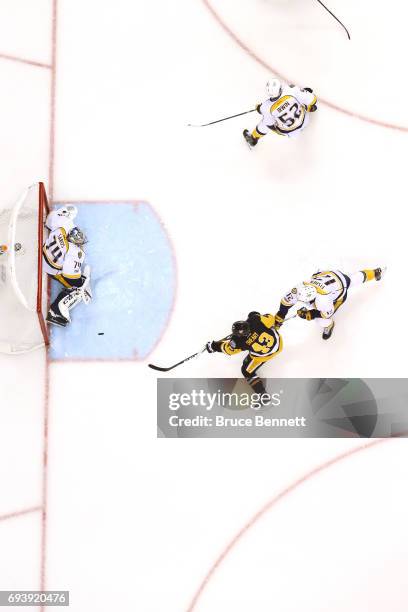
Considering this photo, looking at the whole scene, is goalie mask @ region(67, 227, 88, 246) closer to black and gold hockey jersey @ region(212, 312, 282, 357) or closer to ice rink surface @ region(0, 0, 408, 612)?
ice rink surface @ region(0, 0, 408, 612)

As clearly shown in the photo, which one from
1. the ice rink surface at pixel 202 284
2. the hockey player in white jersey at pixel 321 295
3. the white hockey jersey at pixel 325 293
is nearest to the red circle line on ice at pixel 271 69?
the ice rink surface at pixel 202 284

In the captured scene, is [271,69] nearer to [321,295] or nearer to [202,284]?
[202,284]

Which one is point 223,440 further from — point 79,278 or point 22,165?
point 22,165

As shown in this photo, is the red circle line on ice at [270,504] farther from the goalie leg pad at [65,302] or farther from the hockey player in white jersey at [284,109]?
the hockey player in white jersey at [284,109]

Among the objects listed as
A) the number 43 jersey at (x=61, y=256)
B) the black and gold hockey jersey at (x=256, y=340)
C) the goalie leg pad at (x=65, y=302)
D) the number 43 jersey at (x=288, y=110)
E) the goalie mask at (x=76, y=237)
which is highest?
the number 43 jersey at (x=288, y=110)

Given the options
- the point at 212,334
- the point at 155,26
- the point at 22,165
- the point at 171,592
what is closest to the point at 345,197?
the point at 212,334

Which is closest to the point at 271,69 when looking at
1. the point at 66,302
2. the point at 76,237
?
the point at 76,237
